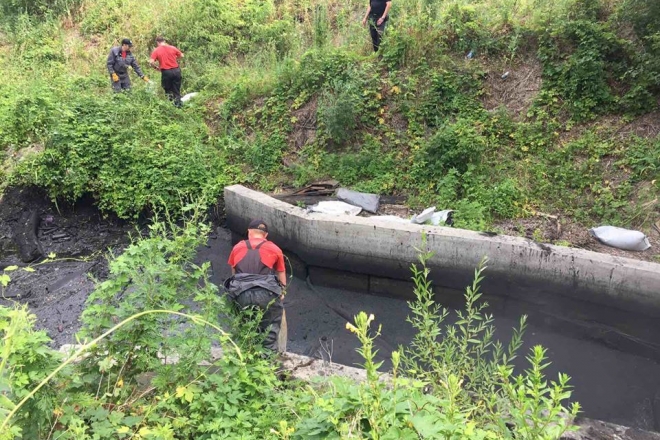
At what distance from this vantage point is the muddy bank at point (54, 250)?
6.13 m

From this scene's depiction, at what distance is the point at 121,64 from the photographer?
9.45m

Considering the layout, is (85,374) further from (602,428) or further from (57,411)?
(602,428)

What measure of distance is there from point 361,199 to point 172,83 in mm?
5136

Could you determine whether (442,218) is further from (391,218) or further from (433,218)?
(391,218)

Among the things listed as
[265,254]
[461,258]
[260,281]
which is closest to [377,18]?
[461,258]

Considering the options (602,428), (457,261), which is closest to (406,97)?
(457,261)

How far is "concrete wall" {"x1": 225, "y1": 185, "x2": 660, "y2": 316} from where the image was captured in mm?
5461

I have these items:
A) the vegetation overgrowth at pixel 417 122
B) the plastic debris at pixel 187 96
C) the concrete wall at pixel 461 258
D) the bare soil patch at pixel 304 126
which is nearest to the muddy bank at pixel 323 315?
the concrete wall at pixel 461 258

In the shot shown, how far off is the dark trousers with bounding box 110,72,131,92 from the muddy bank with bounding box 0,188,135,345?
2791mm

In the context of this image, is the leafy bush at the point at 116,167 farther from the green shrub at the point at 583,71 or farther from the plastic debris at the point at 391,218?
the green shrub at the point at 583,71

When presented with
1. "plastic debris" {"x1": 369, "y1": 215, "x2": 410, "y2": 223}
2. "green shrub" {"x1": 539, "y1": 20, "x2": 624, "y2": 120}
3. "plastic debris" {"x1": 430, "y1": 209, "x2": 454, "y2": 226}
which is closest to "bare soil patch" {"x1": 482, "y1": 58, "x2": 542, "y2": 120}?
"green shrub" {"x1": 539, "y1": 20, "x2": 624, "y2": 120}

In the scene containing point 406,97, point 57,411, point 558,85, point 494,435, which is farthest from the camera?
point 406,97

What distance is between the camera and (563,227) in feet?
20.8

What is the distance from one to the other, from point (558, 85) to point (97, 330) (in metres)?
→ 7.57
